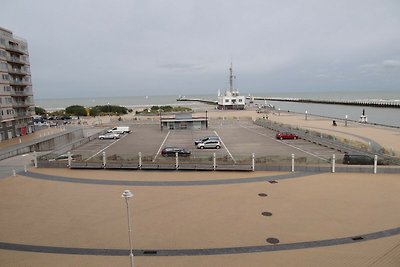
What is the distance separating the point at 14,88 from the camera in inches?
2557

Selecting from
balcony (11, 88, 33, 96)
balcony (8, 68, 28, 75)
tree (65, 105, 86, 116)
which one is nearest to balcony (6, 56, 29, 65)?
balcony (8, 68, 28, 75)

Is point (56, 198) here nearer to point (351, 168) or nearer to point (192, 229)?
point (192, 229)

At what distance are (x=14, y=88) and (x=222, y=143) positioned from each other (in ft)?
153

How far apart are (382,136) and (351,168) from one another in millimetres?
30135

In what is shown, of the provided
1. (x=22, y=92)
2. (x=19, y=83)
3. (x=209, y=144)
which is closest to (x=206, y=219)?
(x=209, y=144)

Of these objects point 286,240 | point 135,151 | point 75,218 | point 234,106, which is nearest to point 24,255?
point 75,218

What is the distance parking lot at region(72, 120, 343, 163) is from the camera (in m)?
39.3

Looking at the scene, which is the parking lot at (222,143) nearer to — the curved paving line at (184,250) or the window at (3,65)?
the curved paving line at (184,250)

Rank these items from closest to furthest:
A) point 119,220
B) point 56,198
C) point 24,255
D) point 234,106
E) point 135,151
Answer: point 24,255
point 119,220
point 56,198
point 135,151
point 234,106

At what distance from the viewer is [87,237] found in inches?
688

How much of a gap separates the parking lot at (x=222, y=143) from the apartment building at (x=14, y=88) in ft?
75.5

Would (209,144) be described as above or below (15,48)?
below

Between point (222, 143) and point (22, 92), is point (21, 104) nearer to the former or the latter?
point (22, 92)

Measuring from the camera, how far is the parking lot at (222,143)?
129 feet
